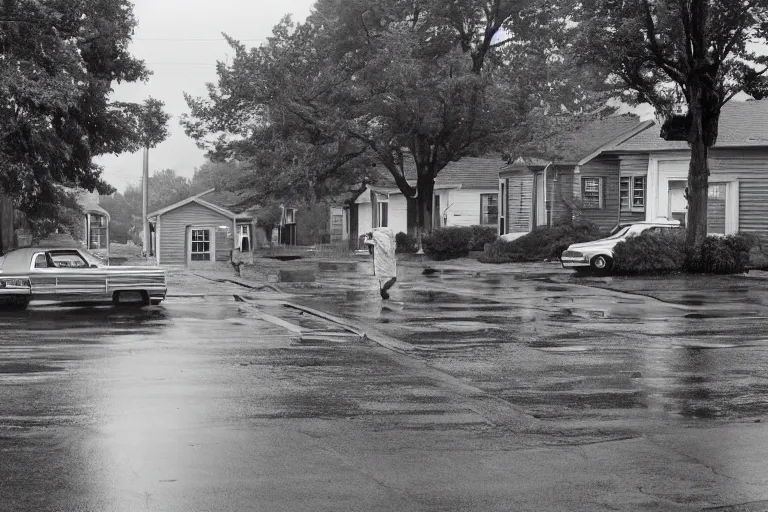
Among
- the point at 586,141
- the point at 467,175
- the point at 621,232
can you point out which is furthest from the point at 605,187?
the point at 467,175

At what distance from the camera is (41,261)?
19.6m

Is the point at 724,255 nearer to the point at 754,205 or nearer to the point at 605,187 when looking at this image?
the point at 754,205

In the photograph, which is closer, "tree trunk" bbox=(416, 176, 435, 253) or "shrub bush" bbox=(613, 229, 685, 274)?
"shrub bush" bbox=(613, 229, 685, 274)

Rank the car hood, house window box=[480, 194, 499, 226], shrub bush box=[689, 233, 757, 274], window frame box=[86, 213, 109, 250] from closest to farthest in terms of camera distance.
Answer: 1. shrub bush box=[689, 233, 757, 274]
2. the car hood
3. house window box=[480, 194, 499, 226]
4. window frame box=[86, 213, 109, 250]

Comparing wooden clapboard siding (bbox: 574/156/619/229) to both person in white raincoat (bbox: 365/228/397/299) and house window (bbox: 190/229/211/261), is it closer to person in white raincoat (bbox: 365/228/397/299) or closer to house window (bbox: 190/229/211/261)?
house window (bbox: 190/229/211/261)

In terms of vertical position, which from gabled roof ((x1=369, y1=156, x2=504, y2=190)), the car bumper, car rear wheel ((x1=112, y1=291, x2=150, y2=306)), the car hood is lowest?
car rear wheel ((x1=112, y1=291, x2=150, y2=306))

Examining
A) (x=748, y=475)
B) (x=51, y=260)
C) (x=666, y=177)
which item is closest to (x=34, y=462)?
(x=748, y=475)

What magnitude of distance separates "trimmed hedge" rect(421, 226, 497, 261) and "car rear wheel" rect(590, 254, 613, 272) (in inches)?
534

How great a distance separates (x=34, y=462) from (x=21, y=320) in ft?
36.4

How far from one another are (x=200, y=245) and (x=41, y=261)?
124 feet

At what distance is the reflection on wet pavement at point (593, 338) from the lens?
9.41 m

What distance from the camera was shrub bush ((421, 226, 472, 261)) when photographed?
143 ft

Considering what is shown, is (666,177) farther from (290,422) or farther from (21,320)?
(290,422)

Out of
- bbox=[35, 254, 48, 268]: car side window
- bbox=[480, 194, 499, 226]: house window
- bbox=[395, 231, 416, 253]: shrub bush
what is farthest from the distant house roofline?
bbox=[35, 254, 48, 268]: car side window
